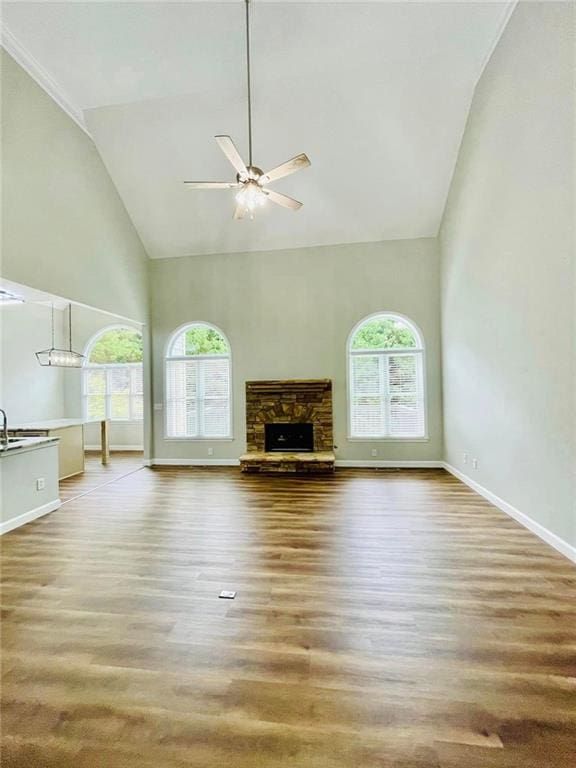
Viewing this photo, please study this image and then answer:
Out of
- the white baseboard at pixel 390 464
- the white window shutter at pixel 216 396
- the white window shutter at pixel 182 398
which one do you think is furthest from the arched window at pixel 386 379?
the white window shutter at pixel 182 398

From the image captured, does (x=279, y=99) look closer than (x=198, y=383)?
Yes

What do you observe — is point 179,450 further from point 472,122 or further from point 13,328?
point 472,122

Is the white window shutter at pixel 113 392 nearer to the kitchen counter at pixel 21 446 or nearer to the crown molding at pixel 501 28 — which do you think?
the kitchen counter at pixel 21 446

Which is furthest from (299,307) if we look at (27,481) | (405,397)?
(27,481)

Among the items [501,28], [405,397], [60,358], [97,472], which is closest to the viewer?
[501,28]

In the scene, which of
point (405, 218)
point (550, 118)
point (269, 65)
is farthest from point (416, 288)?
point (269, 65)

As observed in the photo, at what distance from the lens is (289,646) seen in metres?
1.93

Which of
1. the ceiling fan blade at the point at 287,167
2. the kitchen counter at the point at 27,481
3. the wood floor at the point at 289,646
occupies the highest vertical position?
the ceiling fan blade at the point at 287,167

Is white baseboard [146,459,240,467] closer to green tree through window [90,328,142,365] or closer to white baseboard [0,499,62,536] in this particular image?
white baseboard [0,499,62,536]

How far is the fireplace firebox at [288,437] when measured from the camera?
6.46 metres

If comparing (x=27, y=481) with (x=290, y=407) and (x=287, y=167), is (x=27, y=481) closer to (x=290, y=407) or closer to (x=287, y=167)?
(x=290, y=407)

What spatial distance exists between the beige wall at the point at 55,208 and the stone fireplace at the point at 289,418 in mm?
2859

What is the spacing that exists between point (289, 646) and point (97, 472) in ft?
18.8

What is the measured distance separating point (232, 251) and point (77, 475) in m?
4.97
